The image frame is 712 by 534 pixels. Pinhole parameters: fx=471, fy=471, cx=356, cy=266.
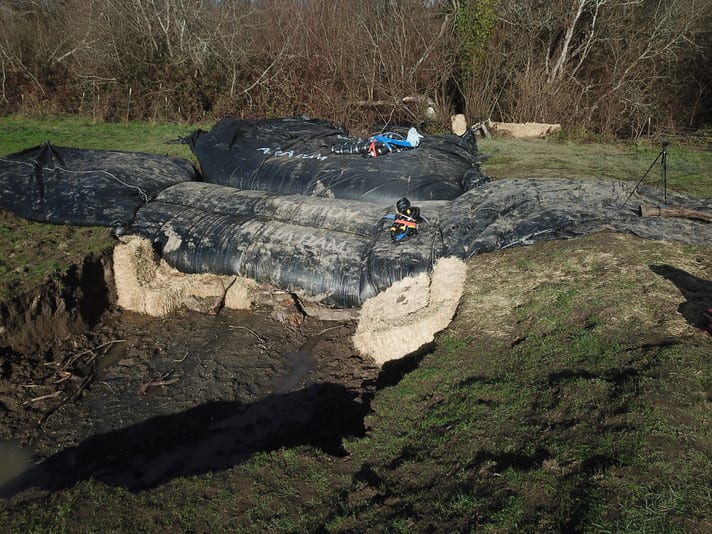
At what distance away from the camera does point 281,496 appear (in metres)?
2.82

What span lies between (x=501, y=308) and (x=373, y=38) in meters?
10.4

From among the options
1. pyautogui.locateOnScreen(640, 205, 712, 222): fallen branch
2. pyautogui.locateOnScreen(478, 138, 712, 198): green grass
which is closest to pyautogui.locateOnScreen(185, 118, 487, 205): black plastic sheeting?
pyautogui.locateOnScreen(478, 138, 712, 198): green grass

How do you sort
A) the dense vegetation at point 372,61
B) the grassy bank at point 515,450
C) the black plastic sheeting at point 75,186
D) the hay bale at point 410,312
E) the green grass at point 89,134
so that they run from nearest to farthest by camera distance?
the grassy bank at point 515,450 < the hay bale at point 410,312 < the black plastic sheeting at point 75,186 < the green grass at point 89,134 < the dense vegetation at point 372,61

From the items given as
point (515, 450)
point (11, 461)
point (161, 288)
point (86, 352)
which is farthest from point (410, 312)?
point (11, 461)

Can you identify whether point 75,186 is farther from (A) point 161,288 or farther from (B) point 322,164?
(B) point 322,164

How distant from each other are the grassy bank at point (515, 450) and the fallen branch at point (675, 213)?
3.62 ft

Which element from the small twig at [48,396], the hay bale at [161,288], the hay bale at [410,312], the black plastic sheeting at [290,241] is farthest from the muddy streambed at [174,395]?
the black plastic sheeting at [290,241]

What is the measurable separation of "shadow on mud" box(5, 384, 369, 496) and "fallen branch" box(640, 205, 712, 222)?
380cm

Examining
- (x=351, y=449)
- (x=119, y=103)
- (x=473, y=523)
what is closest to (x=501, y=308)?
(x=351, y=449)

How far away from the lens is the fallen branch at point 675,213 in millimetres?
5105

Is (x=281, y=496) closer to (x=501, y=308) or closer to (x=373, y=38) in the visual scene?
(x=501, y=308)

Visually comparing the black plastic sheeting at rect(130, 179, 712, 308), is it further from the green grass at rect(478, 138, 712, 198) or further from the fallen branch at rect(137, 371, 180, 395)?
the green grass at rect(478, 138, 712, 198)

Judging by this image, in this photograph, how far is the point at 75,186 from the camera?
6469mm

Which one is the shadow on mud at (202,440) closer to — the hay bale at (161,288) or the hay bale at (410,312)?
the hay bale at (410,312)
